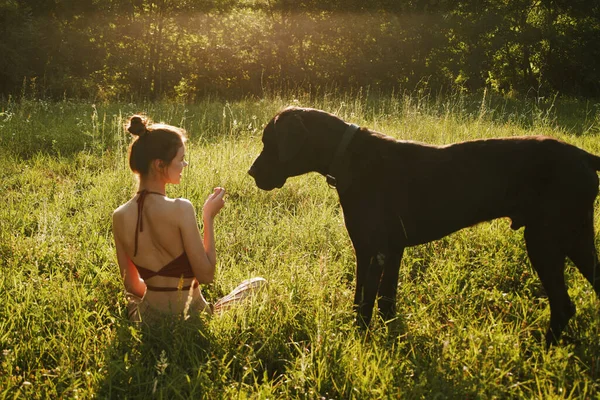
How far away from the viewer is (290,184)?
598 centimetres

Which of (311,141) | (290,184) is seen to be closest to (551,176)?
(311,141)

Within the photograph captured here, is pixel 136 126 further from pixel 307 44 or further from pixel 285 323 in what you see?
pixel 307 44

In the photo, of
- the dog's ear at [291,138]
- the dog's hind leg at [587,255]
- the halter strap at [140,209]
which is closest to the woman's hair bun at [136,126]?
the halter strap at [140,209]

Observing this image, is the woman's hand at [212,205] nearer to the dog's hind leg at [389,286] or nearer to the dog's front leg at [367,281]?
the dog's front leg at [367,281]

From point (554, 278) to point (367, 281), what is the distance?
112cm

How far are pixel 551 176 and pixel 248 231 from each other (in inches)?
110

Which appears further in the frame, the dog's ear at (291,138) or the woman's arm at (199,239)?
the dog's ear at (291,138)

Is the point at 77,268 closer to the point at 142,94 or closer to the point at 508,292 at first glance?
the point at 508,292

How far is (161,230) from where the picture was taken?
3059 mm

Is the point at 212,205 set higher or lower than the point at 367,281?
higher

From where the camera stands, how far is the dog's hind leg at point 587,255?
311cm

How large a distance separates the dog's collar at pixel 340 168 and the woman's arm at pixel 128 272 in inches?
55.4

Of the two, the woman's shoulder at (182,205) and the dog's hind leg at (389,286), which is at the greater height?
the woman's shoulder at (182,205)

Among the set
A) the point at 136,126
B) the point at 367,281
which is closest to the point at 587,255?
the point at 367,281
